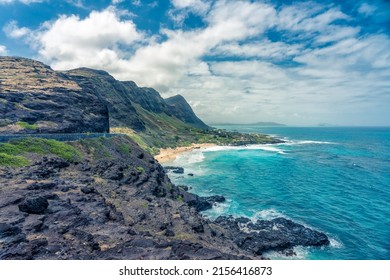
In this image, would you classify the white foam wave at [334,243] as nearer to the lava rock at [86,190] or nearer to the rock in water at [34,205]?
the lava rock at [86,190]

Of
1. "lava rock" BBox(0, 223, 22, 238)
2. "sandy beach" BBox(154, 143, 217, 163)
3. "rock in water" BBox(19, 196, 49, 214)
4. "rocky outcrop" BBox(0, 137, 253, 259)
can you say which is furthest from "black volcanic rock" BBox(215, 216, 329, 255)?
"sandy beach" BBox(154, 143, 217, 163)

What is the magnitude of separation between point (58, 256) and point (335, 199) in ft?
178

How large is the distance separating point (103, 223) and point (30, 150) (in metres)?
18.6

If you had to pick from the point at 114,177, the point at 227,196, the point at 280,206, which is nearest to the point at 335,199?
the point at 280,206

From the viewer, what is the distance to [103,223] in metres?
17.9

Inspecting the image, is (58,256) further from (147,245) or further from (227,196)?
(227,196)

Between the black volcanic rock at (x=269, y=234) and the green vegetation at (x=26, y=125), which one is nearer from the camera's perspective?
the black volcanic rock at (x=269, y=234)

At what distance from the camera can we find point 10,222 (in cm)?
1444

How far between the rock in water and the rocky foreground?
57 millimetres

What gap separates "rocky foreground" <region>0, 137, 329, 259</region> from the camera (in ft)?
44.2

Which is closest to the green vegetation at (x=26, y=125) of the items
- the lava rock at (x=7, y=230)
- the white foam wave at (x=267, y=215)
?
the lava rock at (x=7, y=230)

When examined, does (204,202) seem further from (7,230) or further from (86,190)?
(7,230)

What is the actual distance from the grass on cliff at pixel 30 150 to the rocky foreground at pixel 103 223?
1.20m

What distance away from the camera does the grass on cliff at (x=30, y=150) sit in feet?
83.6
